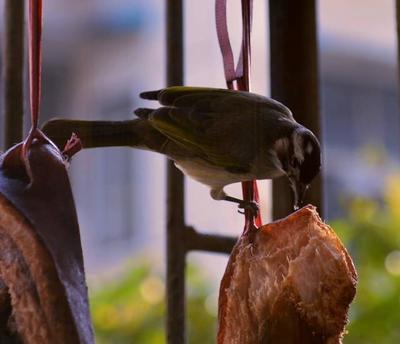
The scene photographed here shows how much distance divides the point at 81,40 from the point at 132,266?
358cm

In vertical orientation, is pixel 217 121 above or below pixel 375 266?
above

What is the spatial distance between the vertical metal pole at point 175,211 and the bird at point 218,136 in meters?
0.04

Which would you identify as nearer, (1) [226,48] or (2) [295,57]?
(1) [226,48]

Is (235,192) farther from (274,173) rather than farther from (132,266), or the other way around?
(132,266)

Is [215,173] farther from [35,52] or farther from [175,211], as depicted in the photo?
[35,52]

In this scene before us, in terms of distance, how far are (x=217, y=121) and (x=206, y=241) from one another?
0.15 m

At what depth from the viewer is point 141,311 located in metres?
2.30

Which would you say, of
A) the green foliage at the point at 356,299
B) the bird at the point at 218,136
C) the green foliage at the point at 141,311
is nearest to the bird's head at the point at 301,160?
the bird at the point at 218,136

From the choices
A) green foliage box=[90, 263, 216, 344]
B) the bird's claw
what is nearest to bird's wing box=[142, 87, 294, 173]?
the bird's claw

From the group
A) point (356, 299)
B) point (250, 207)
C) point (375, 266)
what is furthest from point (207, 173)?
point (375, 266)

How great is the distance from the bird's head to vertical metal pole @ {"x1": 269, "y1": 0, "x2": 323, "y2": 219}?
0.12 ft

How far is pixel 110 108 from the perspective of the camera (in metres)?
4.60

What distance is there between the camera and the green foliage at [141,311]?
217 cm

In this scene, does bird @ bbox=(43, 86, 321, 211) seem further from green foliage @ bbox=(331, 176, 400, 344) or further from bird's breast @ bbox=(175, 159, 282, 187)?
green foliage @ bbox=(331, 176, 400, 344)
